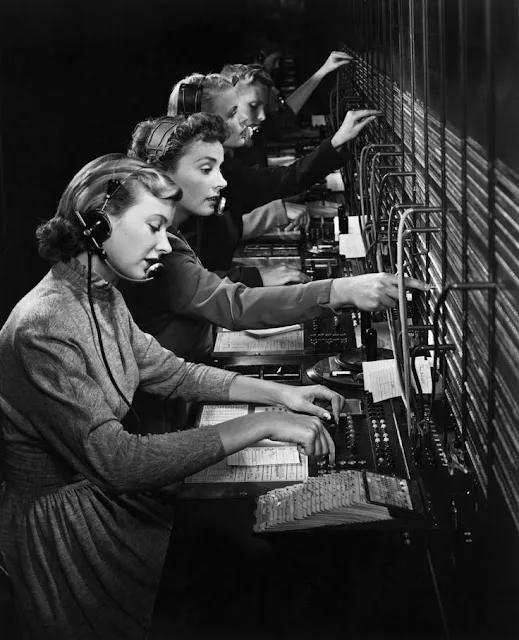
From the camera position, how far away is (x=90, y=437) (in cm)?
243

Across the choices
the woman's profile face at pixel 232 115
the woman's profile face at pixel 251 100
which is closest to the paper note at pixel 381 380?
the woman's profile face at pixel 232 115

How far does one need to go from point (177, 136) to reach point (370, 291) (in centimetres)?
99

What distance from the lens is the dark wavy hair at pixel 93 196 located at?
8.46 ft

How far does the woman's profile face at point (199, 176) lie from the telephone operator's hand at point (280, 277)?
0.85m

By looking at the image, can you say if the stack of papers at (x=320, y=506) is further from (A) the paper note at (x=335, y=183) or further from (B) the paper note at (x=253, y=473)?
(A) the paper note at (x=335, y=183)

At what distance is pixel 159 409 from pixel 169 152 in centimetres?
93

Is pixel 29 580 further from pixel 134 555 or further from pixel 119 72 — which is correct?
pixel 119 72

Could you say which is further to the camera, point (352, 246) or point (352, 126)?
point (352, 126)

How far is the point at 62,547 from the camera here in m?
2.59

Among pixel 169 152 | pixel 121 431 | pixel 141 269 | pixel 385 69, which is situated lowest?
pixel 121 431

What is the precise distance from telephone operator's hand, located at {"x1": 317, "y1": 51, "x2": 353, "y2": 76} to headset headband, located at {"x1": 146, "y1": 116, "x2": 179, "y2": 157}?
2.76m

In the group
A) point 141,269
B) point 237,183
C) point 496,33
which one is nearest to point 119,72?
point 237,183

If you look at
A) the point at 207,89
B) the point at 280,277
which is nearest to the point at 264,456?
the point at 280,277

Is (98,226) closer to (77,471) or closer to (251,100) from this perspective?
(77,471)
